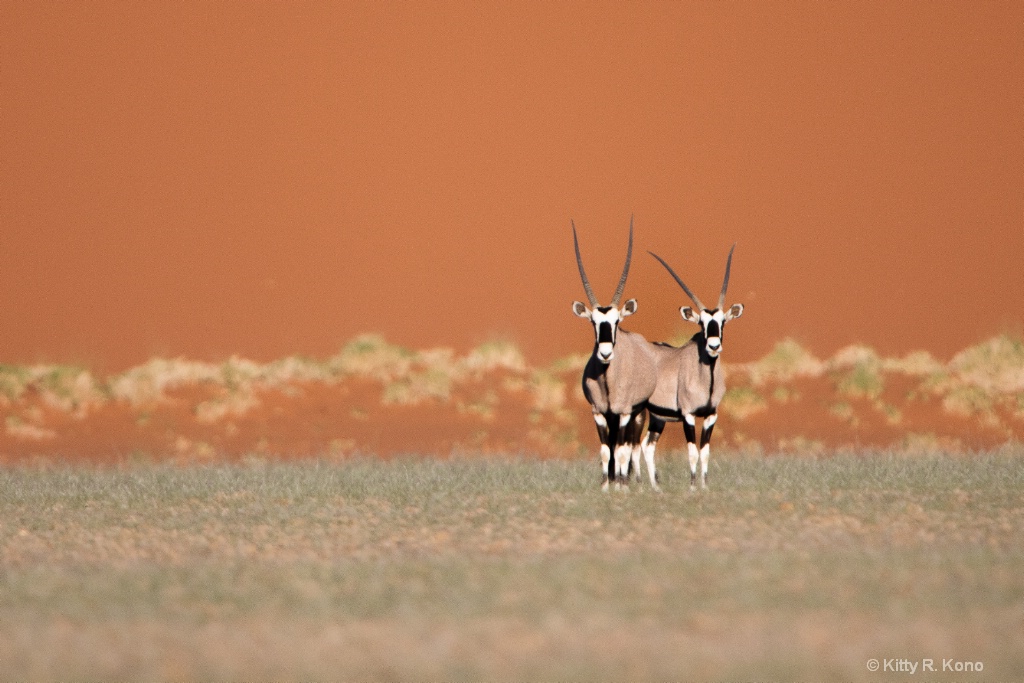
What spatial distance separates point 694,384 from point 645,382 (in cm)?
55

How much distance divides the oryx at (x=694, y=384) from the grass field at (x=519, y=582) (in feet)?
2.09

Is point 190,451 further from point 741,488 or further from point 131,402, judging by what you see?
point 741,488

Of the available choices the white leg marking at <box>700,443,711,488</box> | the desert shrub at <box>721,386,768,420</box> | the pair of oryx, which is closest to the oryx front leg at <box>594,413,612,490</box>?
the pair of oryx

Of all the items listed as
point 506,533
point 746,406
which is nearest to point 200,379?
point 746,406

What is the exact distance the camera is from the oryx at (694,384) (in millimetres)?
14664

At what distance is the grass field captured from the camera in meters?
6.42

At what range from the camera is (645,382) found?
49.4 ft

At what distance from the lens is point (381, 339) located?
122ft

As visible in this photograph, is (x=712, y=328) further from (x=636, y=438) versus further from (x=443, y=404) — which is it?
(x=443, y=404)

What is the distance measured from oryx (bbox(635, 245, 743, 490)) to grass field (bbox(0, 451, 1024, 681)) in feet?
2.09

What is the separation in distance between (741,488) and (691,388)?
1.25 metres

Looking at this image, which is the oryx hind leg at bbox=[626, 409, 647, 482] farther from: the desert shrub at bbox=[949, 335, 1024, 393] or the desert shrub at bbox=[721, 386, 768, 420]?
the desert shrub at bbox=[949, 335, 1024, 393]

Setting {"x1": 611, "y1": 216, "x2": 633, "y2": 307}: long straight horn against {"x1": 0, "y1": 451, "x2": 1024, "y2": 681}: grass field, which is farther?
{"x1": 611, "y1": 216, "x2": 633, "y2": 307}: long straight horn

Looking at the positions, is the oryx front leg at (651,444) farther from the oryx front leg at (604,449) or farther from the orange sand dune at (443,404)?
the orange sand dune at (443,404)
